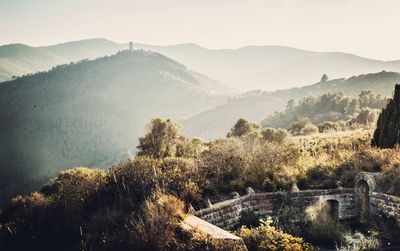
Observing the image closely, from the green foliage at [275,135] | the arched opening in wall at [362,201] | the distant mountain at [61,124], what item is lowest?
the distant mountain at [61,124]

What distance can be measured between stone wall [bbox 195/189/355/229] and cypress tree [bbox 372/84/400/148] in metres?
4.84

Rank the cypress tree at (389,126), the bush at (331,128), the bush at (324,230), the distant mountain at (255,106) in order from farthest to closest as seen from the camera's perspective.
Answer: the distant mountain at (255,106) < the bush at (331,128) < the cypress tree at (389,126) < the bush at (324,230)

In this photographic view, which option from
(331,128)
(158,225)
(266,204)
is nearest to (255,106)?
(331,128)

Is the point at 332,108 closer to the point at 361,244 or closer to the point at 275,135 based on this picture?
the point at 275,135

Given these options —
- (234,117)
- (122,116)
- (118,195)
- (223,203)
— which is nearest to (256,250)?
(223,203)

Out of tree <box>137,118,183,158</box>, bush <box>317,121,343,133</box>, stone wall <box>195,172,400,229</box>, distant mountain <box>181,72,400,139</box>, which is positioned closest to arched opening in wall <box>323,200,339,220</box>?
stone wall <box>195,172,400,229</box>

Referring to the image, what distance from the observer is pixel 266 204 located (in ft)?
40.5

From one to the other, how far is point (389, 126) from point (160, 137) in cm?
2208

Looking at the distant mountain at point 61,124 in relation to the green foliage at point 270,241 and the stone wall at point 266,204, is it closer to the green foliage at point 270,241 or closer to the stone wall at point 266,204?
the stone wall at point 266,204

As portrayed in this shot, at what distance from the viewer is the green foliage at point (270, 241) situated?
9.17 metres

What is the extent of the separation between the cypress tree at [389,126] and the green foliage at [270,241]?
8.67 m

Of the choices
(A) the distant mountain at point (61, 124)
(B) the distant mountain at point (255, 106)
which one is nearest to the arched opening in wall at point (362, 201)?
(A) the distant mountain at point (61, 124)

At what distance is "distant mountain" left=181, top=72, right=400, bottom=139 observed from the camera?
121 metres

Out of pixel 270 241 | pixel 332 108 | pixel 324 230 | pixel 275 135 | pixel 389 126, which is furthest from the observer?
pixel 332 108
